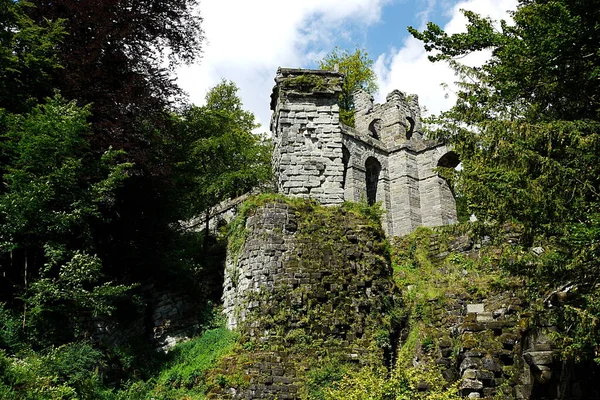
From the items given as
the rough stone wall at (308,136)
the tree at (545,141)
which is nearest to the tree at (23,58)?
the rough stone wall at (308,136)

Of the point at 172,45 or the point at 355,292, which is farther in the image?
the point at 172,45

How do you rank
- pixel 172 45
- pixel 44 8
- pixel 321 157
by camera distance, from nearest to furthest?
pixel 321 157
pixel 44 8
pixel 172 45

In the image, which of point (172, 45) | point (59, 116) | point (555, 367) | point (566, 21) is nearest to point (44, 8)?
point (172, 45)

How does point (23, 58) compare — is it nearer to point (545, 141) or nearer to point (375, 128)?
point (545, 141)

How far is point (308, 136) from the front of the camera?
581 inches

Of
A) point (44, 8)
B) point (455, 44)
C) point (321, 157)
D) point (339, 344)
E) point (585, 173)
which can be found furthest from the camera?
point (44, 8)

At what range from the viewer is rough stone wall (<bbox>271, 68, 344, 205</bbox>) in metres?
14.3

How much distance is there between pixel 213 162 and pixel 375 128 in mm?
11194

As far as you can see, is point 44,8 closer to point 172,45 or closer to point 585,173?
point 172,45

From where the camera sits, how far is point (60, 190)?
12.2m

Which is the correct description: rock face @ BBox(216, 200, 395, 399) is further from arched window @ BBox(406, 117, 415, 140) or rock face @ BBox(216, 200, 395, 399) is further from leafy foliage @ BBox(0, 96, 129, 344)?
arched window @ BBox(406, 117, 415, 140)

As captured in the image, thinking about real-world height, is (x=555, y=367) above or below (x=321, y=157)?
below

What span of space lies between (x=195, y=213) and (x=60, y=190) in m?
7.01

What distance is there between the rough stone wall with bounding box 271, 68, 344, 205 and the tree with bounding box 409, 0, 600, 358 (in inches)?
163
